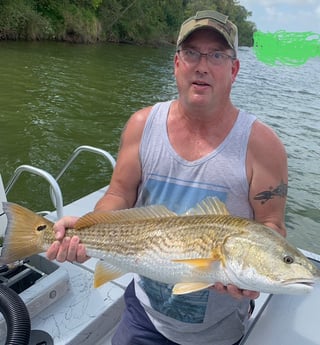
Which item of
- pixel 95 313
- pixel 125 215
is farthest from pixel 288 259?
pixel 95 313

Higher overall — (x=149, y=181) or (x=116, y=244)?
(x=149, y=181)


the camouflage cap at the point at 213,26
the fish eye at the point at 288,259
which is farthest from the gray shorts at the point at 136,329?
the camouflage cap at the point at 213,26

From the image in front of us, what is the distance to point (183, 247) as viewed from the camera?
6.12 ft

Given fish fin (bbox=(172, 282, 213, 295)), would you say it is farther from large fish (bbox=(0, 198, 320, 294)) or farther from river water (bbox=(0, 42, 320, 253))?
river water (bbox=(0, 42, 320, 253))

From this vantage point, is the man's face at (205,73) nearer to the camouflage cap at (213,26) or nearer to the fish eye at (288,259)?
the camouflage cap at (213,26)

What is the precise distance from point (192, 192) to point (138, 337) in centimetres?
91

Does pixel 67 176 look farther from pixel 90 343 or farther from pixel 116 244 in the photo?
pixel 116 244

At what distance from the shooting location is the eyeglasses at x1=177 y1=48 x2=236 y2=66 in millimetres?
2131

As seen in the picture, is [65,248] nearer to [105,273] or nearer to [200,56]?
[105,273]

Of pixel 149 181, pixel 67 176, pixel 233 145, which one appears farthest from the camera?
pixel 67 176

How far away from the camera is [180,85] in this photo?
217cm

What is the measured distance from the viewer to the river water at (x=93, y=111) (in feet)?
29.4

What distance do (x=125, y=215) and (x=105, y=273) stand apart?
0.32 m

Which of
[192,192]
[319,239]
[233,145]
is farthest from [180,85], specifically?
[319,239]
